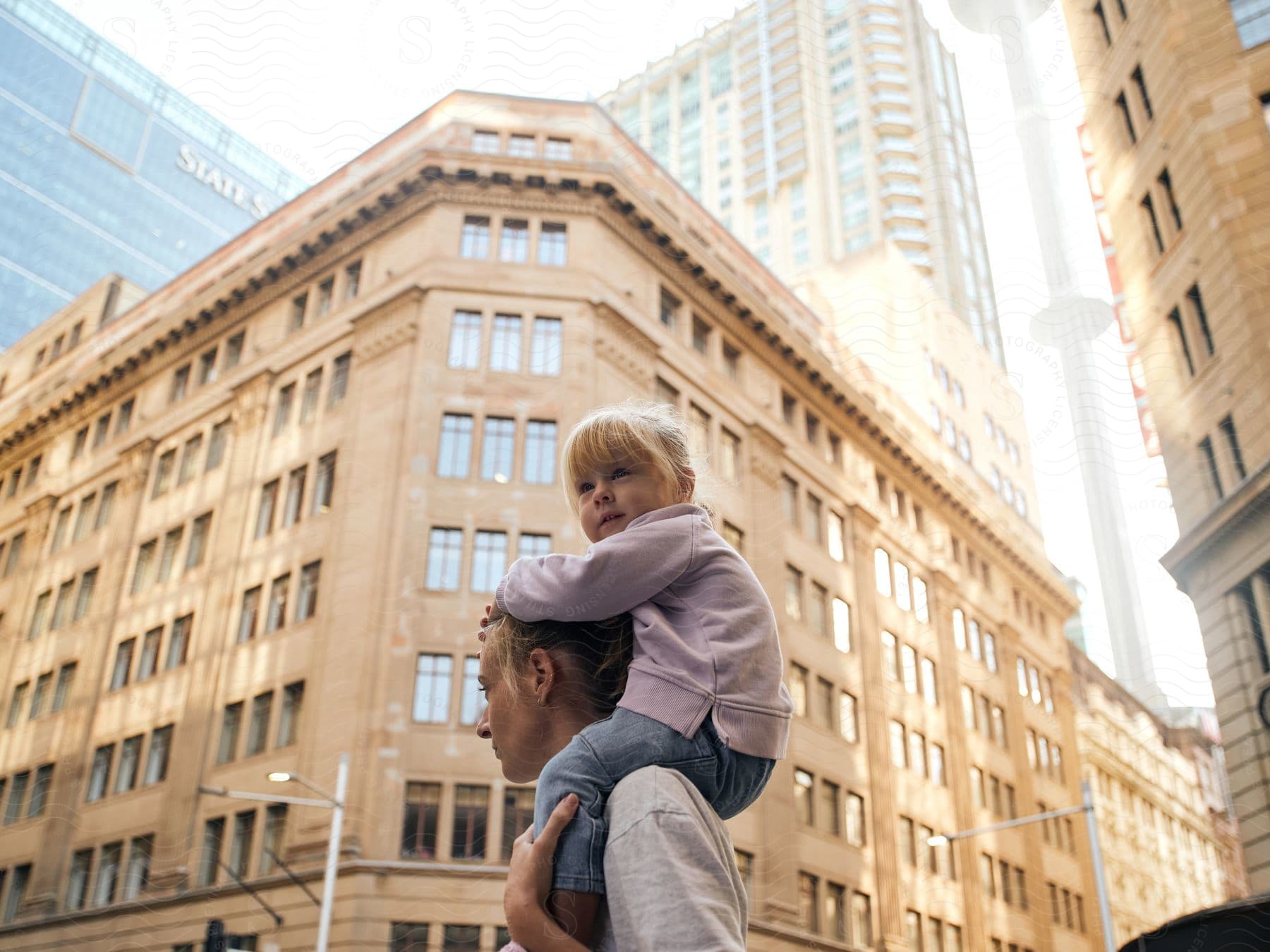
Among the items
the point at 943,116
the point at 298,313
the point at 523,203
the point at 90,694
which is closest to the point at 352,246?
the point at 298,313

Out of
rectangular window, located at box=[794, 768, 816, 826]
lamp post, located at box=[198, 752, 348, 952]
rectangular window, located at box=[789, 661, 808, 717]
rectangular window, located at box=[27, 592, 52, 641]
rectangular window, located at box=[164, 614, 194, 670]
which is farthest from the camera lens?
rectangular window, located at box=[27, 592, 52, 641]

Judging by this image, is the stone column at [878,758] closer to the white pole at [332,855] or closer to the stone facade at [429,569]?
the stone facade at [429,569]

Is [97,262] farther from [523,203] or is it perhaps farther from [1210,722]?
[1210,722]

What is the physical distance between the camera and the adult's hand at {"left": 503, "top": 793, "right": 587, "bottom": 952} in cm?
103

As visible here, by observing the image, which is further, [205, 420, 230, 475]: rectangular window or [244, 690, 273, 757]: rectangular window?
[205, 420, 230, 475]: rectangular window

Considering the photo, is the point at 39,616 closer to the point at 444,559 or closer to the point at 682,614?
the point at 444,559

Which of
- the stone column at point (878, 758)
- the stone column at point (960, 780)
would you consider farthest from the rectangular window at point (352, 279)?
the stone column at point (960, 780)

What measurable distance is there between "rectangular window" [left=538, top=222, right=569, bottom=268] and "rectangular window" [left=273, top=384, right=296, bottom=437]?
485cm

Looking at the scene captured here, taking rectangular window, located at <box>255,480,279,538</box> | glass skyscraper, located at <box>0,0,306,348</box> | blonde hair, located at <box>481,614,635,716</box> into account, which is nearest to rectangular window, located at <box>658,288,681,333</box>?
rectangular window, located at <box>255,480,279,538</box>

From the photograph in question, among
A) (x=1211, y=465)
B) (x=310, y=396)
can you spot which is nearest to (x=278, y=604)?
(x=310, y=396)

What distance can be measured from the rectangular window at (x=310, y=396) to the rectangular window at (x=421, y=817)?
22.0ft

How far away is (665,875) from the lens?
977mm

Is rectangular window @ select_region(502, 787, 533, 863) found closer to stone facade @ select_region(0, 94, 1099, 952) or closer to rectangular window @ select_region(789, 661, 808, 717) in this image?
stone facade @ select_region(0, 94, 1099, 952)

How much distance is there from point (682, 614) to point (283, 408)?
17.9 m
